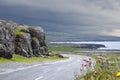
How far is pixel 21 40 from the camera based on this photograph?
2773 inches

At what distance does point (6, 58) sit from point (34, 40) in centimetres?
2302

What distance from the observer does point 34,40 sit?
257ft

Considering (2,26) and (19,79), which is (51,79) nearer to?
(19,79)

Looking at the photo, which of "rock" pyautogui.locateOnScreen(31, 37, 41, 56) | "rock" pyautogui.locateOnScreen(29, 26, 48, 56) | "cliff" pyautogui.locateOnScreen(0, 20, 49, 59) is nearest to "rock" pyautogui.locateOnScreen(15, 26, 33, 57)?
"cliff" pyautogui.locateOnScreen(0, 20, 49, 59)

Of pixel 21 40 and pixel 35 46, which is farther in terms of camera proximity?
pixel 35 46

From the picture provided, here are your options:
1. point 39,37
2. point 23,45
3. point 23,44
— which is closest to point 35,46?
point 39,37

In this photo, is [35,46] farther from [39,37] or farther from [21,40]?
[21,40]

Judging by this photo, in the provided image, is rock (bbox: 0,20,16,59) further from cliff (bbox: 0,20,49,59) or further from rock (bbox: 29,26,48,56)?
rock (bbox: 29,26,48,56)

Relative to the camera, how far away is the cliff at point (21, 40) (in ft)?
189

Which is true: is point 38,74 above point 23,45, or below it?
below

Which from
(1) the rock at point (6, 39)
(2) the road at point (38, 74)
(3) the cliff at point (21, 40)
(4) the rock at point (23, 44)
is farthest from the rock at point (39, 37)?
(2) the road at point (38, 74)

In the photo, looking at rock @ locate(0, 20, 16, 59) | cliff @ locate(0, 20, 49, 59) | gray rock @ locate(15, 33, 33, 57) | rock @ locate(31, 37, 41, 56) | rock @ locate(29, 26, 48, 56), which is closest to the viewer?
rock @ locate(0, 20, 16, 59)

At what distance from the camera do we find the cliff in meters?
57.7

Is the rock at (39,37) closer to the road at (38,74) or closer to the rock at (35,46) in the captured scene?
the rock at (35,46)
